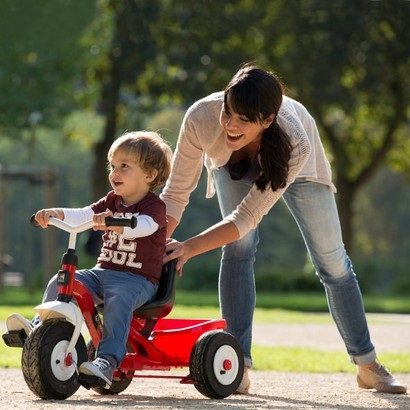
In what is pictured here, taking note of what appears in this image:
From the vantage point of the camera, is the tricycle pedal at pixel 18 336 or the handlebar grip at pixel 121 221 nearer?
the handlebar grip at pixel 121 221

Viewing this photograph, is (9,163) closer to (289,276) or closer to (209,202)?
(209,202)

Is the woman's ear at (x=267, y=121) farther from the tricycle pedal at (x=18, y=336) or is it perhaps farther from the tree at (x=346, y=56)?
the tree at (x=346, y=56)

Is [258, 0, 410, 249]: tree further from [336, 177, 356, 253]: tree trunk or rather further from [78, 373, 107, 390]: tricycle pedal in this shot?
[78, 373, 107, 390]: tricycle pedal

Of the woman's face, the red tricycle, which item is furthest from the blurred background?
the woman's face

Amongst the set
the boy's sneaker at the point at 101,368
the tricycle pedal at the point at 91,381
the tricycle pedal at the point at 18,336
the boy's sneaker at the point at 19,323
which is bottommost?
the tricycle pedal at the point at 91,381

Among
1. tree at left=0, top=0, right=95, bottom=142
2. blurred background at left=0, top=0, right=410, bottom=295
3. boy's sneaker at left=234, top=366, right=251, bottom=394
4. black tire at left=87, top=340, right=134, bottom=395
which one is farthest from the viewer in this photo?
blurred background at left=0, top=0, right=410, bottom=295

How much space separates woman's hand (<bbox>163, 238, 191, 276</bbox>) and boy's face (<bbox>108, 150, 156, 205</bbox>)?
26cm

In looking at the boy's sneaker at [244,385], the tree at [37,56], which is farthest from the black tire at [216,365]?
the tree at [37,56]

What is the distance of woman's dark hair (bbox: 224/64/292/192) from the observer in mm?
5207

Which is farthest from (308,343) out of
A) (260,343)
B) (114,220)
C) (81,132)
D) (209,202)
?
(209,202)

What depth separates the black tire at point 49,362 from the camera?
510 cm

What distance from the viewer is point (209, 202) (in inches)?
2307

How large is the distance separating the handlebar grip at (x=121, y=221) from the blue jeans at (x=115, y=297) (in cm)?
33

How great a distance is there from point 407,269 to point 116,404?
3099 centimetres
